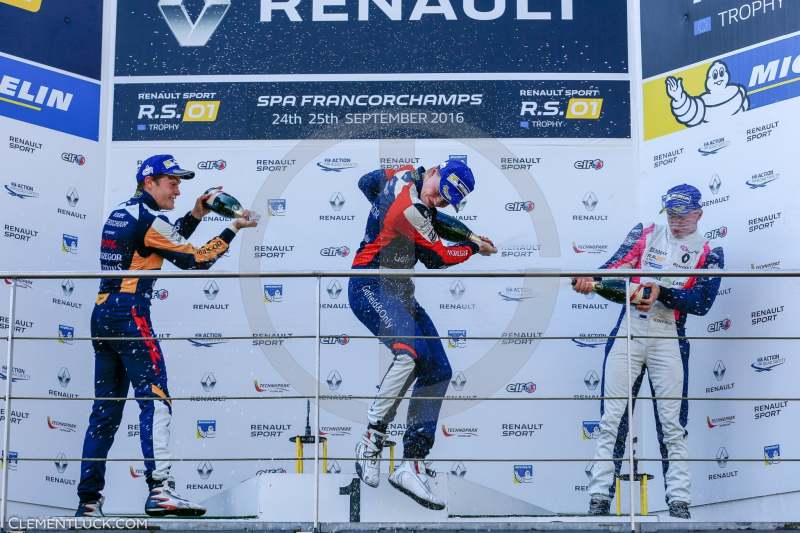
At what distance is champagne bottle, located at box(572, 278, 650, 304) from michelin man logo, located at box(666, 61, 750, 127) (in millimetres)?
1557

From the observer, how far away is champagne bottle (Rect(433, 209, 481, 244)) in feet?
26.6

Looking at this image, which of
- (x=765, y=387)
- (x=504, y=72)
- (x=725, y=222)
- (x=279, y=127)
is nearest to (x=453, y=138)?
(x=504, y=72)

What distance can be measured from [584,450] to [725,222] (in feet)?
5.36

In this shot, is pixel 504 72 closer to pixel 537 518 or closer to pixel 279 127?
pixel 279 127

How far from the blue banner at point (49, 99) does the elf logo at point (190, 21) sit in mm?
627

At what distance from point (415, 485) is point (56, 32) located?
13.7 feet

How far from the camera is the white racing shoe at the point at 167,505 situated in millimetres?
6906

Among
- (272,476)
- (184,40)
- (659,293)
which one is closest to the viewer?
(272,476)

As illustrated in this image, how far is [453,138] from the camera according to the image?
9336 millimetres

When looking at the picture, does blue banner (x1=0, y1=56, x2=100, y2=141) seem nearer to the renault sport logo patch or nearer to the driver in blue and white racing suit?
the renault sport logo patch

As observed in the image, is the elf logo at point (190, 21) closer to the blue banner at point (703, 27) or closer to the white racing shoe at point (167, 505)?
the blue banner at point (703, 27)

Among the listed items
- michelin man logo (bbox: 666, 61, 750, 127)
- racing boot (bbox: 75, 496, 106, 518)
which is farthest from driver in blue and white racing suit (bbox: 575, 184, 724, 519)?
racing boot (bbox: 75, 496, 106, 518)

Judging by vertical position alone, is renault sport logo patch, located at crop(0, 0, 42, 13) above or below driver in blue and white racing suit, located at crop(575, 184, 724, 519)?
above

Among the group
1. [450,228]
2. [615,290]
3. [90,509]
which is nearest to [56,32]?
[450,228]
